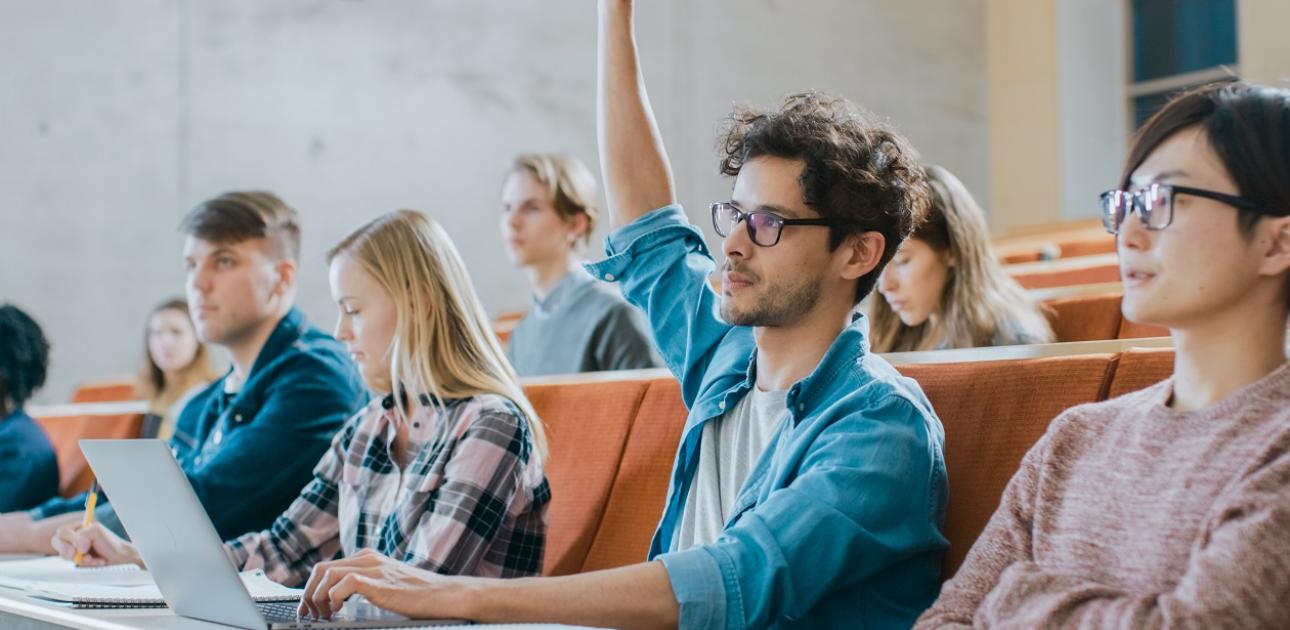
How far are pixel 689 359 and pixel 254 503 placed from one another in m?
1.05

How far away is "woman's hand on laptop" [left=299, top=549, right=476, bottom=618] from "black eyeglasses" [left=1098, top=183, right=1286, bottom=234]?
0.72 m

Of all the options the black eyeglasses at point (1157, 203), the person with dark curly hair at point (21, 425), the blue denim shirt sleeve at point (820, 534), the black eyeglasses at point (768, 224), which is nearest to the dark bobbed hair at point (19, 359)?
the person with dark curly hair at point (21, 425)

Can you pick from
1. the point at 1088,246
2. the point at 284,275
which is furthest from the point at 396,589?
the point at 1088,246

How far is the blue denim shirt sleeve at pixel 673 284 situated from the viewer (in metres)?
2.02

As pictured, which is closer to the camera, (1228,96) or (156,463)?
(1228,96)

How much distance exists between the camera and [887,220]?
1.80 metres

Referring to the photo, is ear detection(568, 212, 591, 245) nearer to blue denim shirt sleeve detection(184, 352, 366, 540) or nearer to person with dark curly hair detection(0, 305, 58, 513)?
blue denim shirt sleeve detection(184, 352, 366, 540)

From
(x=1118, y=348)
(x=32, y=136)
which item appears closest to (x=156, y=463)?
(x=1118, y=348)

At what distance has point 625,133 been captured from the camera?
6.88 feet

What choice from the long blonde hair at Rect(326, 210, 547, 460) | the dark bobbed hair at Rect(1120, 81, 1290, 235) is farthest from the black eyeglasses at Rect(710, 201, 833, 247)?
the long blonde hair at Rect(326, 210, 547, 460)

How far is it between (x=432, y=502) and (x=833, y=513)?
2.59 feet

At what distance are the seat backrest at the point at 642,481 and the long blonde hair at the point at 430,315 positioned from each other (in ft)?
0.49

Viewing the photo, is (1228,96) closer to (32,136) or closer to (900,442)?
(900,442)

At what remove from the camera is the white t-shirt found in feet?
5.85
